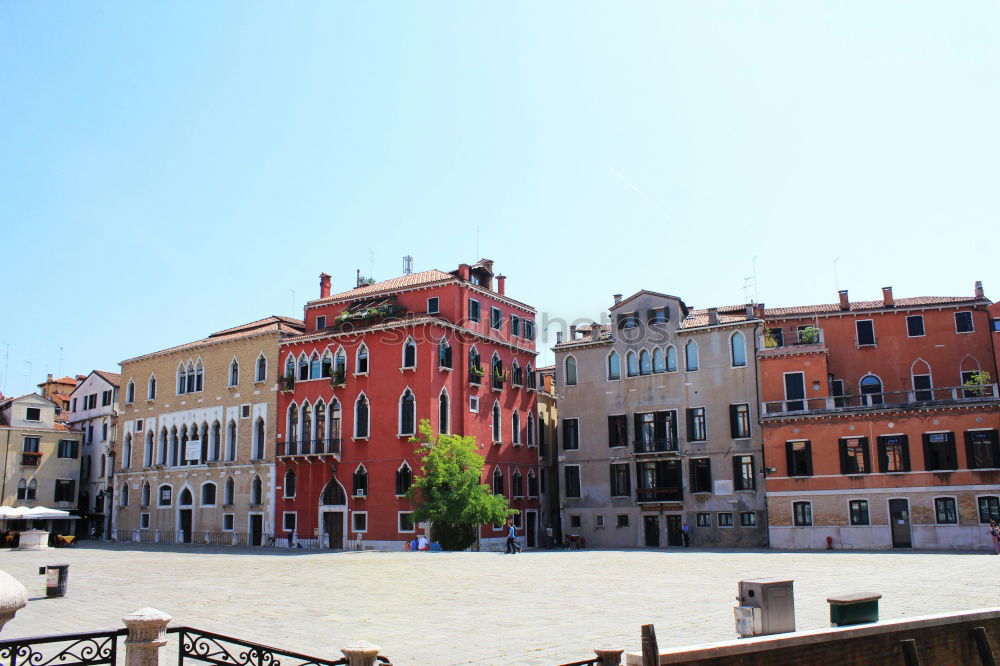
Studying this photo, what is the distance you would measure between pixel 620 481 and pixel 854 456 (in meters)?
11.9

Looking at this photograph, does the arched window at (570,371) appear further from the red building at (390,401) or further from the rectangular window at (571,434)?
the red building at (390,401)

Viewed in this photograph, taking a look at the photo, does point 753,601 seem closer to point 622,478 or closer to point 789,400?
point 789,400

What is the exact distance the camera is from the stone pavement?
13250 millimetres

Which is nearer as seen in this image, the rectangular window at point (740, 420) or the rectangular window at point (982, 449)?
the rectangular window at point (982, 449)

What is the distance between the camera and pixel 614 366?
4603 centimetres

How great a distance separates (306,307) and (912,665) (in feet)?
130

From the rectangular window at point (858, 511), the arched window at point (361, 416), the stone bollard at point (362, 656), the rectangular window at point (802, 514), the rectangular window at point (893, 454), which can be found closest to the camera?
the stone bollard at point (362, 656)

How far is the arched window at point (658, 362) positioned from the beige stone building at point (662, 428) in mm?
60

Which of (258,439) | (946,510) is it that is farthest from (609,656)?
(258,439)

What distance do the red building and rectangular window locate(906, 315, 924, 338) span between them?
20325 millimetres

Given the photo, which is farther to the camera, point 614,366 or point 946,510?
point 614,366

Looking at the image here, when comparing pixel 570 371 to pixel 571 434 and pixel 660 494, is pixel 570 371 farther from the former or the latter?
pixel 660 494

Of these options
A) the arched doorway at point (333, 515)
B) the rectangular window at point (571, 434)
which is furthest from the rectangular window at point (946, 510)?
the arched doorway at point (333, 515)

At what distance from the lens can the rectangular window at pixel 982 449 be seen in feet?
115
